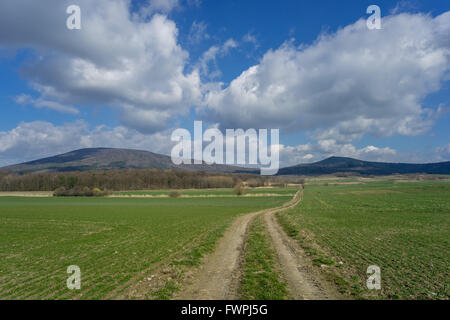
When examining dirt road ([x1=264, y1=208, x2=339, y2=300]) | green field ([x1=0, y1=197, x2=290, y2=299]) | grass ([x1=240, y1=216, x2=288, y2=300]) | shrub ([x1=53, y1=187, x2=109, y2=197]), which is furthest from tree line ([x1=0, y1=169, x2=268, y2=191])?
dirt road ([x1=264, y1=208, x2=339, y2=300])

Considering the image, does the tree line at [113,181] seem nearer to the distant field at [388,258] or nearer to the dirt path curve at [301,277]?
the dirt path curve at [301,277]

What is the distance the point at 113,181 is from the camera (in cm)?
15500

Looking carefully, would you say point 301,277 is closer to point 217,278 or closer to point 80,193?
point 217,278

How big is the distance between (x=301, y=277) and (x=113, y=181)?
162667 mm

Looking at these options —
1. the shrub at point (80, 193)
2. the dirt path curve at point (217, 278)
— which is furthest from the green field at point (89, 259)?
the shrub at point (80, 193)

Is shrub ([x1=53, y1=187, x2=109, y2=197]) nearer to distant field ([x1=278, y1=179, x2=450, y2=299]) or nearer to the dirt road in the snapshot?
distant field ([x1=278, y1=179, x2=450, y2=299])

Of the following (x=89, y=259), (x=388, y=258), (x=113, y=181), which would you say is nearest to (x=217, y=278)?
(x=89, y=259)

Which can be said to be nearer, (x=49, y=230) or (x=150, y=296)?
(x=150, y=296)

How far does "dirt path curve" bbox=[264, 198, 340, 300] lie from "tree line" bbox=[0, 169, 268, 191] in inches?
5317
